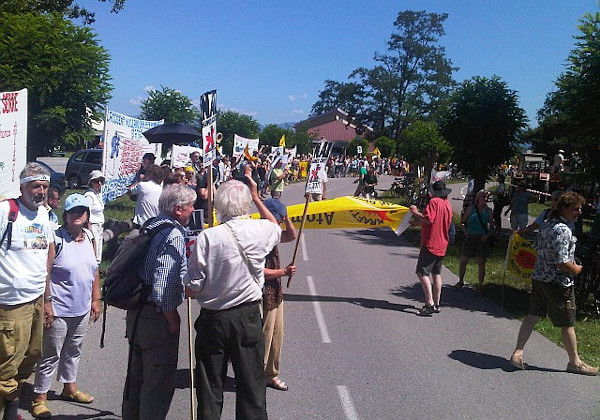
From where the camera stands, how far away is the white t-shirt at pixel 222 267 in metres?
3.64

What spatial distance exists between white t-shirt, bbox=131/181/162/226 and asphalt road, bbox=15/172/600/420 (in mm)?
1383

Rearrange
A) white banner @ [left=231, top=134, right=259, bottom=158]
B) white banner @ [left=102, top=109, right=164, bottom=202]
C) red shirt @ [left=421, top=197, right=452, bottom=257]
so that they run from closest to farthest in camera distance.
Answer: red shirt @ [left=421, top=197, right=452, bottom=257] < white banner @ [left=102, top=109, right=164, bottom=202] < white banner @ [left=231, top=134, right=259, bottom=158]

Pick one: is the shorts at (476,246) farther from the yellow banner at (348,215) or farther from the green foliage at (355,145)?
the green foliage at (355,145)

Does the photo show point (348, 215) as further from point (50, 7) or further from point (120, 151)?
point (50, 7)

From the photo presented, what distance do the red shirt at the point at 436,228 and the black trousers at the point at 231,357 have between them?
457 centimetres

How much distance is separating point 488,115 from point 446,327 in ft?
30.7

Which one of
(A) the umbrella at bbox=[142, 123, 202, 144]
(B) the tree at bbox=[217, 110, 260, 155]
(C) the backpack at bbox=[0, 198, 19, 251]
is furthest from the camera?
(B) the tree at bbox=[217, 110, 260, 155]

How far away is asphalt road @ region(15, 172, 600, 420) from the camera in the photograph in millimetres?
5027

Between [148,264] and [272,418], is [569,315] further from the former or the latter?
[148,264]

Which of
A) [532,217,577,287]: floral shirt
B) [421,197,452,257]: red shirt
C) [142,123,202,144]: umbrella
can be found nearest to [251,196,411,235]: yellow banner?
[421,197,452,257]: red shirt

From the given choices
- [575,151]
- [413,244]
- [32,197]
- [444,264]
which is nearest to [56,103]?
[413,244]

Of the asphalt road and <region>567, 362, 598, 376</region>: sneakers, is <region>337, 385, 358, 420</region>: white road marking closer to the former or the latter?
the asphalt road

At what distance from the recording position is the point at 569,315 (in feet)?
19.4

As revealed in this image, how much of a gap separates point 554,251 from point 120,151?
978 centimetres
